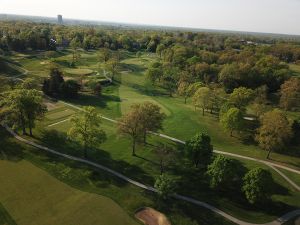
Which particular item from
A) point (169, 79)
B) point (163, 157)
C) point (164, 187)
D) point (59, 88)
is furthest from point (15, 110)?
point (169, 79)

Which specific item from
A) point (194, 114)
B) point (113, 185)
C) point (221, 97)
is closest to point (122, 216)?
point (113, 185)

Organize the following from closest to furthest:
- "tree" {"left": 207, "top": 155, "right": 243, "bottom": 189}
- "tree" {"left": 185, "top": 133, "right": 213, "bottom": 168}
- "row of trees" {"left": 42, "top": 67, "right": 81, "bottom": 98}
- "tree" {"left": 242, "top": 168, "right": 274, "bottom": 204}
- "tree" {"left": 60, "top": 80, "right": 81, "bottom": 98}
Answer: "tree" {"left": 242, "top": 168, "right": 274, "bottom": 204}
"tree" {"left": 207, "top": 155, "right": 243, "bottom": 189}
"tree" {"left": 185, "top": 133, "right": 213, "bottom": 168}
"tree" {"left": 60, "top": 80, "right": 81, "bottom": 98}
"row of trees" {"left": 42, "top": 67, "right": 81, "bottom": 98}

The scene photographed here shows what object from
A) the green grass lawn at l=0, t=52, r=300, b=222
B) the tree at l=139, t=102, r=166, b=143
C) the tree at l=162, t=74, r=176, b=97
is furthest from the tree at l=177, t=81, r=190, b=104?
the tree at l=139, t=102, r=166, b=143

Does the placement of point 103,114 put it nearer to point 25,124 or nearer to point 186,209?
point 25,124

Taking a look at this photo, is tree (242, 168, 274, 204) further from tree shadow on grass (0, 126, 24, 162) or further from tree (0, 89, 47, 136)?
tree (0, 89, 47, 136)

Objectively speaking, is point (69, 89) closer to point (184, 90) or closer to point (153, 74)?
point (184, 90)
